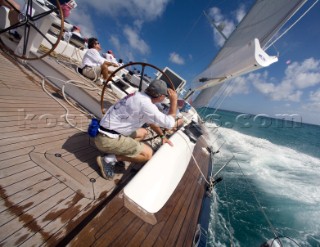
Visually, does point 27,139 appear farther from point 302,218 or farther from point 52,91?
point 302,218

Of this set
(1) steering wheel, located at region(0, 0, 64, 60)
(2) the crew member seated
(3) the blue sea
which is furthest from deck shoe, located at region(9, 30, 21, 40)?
(3) the blue sea

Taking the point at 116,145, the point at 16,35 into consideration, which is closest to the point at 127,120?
the point at 116,145

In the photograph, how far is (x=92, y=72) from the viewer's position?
5.24 metres

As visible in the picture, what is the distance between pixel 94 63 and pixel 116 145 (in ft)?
11.6

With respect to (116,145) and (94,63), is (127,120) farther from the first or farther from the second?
(94,63)

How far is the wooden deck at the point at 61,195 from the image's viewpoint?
1598 mm

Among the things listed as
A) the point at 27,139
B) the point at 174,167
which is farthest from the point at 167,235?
the point at 27,139

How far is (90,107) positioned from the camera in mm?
4359

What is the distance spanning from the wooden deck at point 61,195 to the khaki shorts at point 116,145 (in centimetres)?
38

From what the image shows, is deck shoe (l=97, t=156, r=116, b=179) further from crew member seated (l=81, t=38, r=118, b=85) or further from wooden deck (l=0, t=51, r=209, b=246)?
crew member seated (l=81, t=38, r=118, b=85)

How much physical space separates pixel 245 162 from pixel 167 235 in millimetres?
9091

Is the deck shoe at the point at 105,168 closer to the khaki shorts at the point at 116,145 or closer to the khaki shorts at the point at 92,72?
the khaki shorts at the point at 116,145

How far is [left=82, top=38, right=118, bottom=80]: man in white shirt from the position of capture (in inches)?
191

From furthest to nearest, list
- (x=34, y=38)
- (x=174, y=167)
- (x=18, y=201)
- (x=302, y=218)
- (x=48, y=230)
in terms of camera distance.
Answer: (x=302, y=218) → (x=34, y=38) → (x=174, y=167) → (x=18, y=201) → (x=48, y=230)
